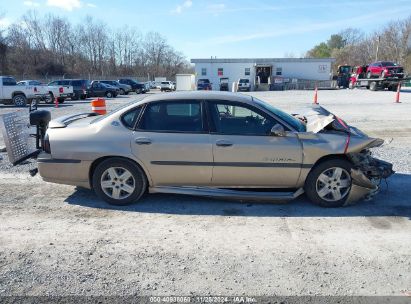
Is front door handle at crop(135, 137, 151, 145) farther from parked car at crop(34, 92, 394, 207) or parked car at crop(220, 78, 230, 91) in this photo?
parked car at crop(220, 78, 230, 91)

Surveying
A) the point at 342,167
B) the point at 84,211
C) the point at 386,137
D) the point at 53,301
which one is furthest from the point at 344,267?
the point at 386,137

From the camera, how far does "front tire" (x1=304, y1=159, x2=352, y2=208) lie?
4.55 metres

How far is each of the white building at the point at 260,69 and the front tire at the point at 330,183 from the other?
44.9m

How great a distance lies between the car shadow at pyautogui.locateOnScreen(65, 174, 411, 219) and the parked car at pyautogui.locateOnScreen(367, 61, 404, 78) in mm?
31257

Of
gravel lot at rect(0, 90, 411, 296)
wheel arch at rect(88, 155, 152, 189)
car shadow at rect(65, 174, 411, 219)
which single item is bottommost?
gravel lot at rect(0, 90, 411, 296)

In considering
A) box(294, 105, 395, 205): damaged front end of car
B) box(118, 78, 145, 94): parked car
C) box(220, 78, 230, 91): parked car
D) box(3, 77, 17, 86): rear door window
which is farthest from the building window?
box(294, 105, 395, 205): damaged front end of car

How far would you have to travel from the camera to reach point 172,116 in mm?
4676

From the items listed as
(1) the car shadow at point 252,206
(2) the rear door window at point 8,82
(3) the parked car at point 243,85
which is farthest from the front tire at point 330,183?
(3) the parked car at point 243,85

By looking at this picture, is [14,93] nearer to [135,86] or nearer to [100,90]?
[100,90]

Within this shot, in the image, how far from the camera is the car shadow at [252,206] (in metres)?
4.49

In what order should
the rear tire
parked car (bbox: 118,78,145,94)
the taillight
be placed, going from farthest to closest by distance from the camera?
parked car (bbox: 118,78,145,94), the rear tire, the taillight

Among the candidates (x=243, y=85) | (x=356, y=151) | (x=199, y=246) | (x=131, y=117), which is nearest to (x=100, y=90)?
(x=243, y=85)

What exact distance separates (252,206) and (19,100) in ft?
69.2

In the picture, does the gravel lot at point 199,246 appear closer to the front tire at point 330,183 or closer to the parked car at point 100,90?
the front tire at point 330,183
